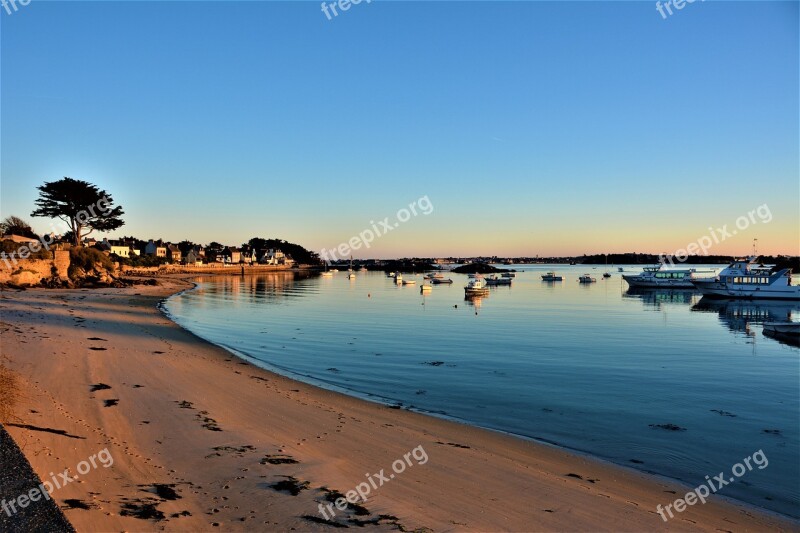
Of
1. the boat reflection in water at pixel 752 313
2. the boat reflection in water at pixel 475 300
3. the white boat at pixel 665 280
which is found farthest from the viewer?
the white boat at pixel 665 280

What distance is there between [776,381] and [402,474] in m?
19.1

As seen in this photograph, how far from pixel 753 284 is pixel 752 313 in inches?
664

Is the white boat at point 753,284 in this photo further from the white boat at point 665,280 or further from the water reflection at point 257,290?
the water reflection at point 257,290

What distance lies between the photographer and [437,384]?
18406 millimetres

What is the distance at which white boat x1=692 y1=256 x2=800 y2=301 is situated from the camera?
65.1 metres

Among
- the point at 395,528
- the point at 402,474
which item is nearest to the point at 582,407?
the point at 402,474

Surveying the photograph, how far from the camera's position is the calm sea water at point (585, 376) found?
12.0 meters

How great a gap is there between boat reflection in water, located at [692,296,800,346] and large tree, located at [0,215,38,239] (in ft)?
319

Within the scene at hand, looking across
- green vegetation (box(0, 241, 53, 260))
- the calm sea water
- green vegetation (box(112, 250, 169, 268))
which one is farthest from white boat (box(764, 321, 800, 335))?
green vegetation (box(112, 250, 169, 268))

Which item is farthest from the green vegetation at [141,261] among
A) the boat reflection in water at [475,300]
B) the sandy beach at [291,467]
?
the sandy beach at [291,467]

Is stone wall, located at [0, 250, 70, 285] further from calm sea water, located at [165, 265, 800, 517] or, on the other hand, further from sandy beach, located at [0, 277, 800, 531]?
sandy beach, located at [0, 277, 800, 531]

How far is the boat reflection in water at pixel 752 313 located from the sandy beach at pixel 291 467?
30.4 meters

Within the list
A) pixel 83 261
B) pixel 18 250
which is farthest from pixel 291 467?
pixel 83 261

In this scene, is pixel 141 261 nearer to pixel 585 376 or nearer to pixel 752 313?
pixel 752 313
